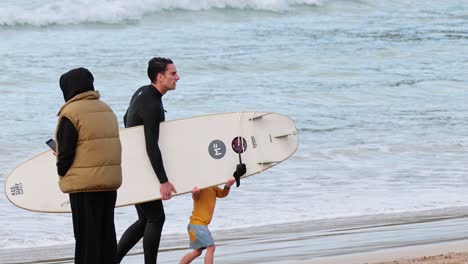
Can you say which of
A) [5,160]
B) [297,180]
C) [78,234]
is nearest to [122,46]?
[5,160]

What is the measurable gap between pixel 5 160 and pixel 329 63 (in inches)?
473

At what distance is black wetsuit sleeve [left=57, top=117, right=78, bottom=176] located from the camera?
5227 millimetres

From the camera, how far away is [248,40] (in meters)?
26.8

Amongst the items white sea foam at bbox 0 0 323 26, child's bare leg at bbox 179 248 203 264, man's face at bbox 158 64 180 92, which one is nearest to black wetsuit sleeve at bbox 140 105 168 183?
man's face at bbox 158 64 180 92

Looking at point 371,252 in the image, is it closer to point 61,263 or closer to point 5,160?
point 61,263

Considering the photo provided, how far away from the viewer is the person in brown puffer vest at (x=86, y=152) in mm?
5242

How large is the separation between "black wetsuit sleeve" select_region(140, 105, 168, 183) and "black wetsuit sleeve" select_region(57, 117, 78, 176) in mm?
785

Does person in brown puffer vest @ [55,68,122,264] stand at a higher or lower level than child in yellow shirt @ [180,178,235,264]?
higher

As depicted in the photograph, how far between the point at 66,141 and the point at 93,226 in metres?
0.47

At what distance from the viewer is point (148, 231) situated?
6.18m

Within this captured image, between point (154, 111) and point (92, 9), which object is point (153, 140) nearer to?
point (154, 111)

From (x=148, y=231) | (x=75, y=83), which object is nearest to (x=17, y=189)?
(x=148, y=231)

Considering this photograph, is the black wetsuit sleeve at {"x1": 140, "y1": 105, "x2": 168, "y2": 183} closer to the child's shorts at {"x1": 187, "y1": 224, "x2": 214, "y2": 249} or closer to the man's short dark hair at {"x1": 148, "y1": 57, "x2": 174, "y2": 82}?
the man's short dark hair at {"x1": 148, "y1": 57, "x2": 174, "y2": 82}

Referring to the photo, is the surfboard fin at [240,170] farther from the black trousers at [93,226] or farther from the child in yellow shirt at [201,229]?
the black trousers at [93,226]
